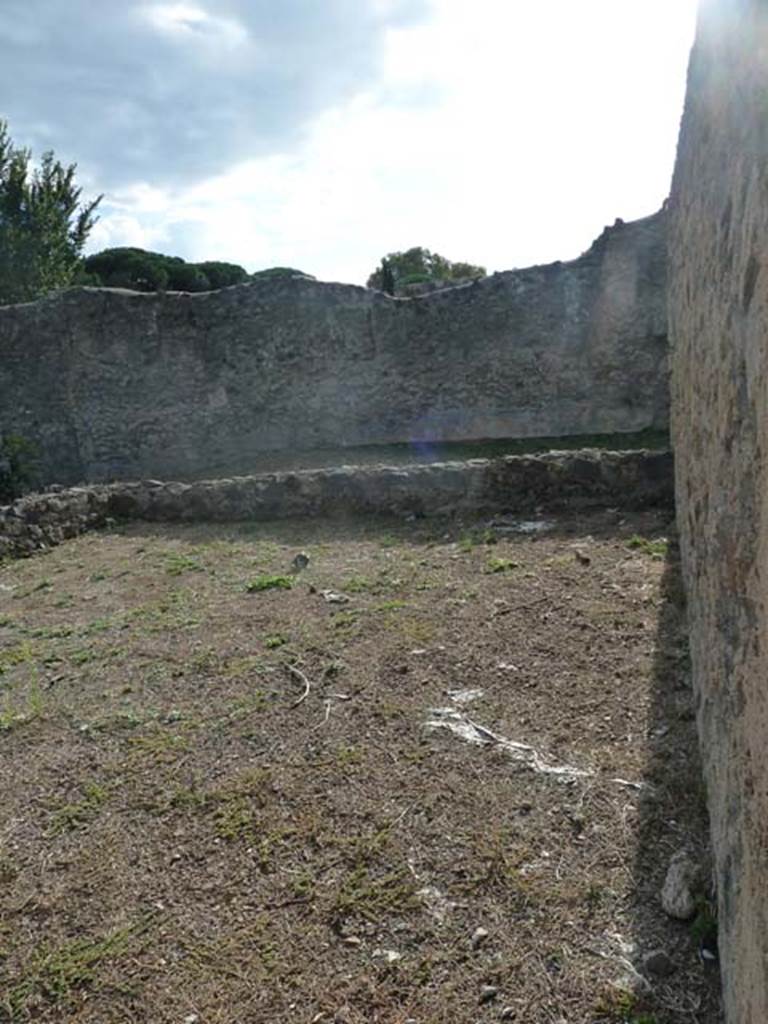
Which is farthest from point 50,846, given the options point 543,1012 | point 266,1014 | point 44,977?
point 543,1012

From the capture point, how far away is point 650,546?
5.05 meters

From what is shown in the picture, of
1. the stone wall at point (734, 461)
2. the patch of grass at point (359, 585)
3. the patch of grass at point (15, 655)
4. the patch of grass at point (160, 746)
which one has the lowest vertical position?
the patch of grass at point (15, 655)

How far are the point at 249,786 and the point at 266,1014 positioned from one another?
973mm

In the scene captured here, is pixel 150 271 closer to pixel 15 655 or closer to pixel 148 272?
pixel 148 272

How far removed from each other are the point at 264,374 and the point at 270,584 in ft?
27.0

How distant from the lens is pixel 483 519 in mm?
6613

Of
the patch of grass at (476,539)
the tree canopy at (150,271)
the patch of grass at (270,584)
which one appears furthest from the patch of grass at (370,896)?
the tree canopy at (150,271)

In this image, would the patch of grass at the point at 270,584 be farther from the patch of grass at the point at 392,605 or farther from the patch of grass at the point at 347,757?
the patch of grass at the point at 347,757

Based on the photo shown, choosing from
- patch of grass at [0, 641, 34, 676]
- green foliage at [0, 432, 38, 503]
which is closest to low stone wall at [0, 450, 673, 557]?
patch of grass at [0, 641, 34, 676]

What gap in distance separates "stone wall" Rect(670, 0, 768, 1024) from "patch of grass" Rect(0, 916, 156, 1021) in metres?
1.46

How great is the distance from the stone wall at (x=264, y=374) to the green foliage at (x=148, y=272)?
18188 mm

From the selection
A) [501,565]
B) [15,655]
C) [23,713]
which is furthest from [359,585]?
[23,713]

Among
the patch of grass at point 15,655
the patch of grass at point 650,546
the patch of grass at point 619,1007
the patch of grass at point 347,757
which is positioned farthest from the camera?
the patch of grass at point 650,546

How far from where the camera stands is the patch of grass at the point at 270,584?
5.26 m
